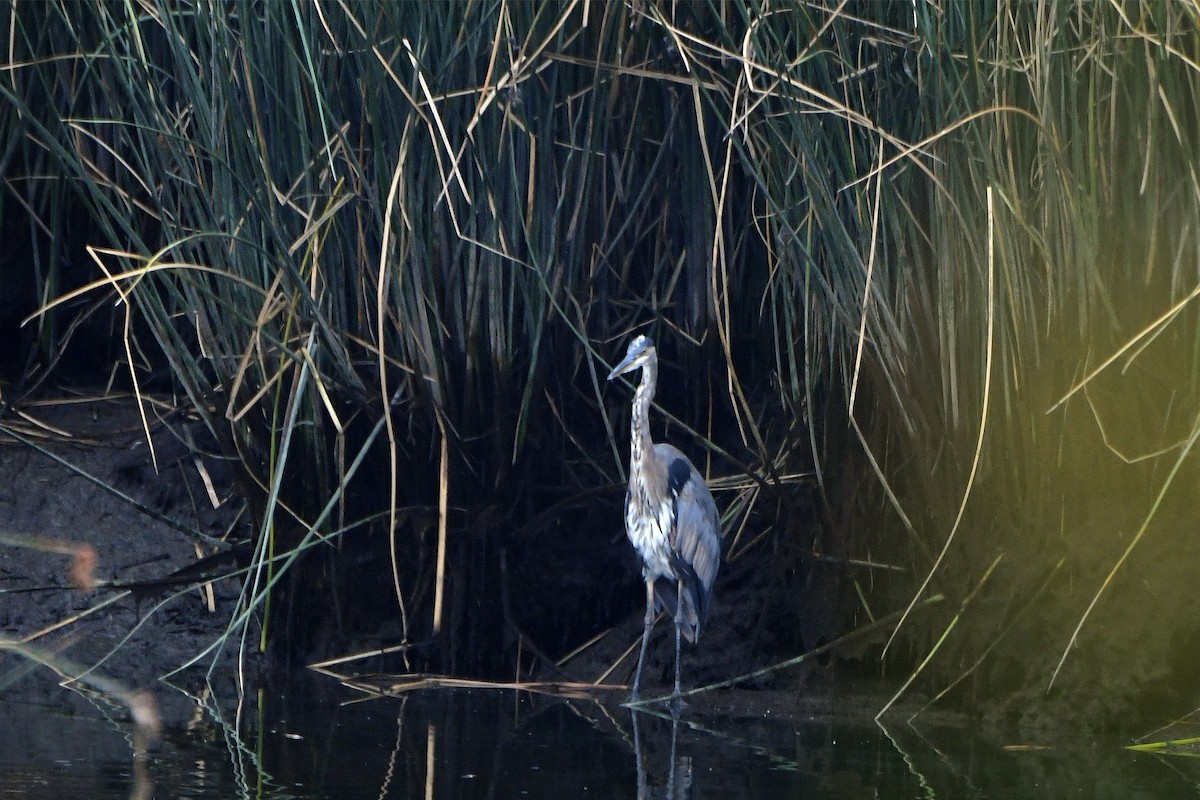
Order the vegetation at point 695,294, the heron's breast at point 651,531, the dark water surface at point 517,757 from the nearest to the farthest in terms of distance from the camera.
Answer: the dark water surface at point 517,757 → the vegetation at point 695,294 → the heron's breast at point 651,531

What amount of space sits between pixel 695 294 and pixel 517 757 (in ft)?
5.22

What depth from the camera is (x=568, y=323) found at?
3998 millimetres

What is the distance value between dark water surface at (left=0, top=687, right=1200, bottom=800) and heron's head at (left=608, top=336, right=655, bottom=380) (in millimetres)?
896

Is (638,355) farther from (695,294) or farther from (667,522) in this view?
(667,522)

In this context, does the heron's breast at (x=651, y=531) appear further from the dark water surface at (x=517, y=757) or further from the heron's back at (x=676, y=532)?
the dark water surface at (x=517, y=757)

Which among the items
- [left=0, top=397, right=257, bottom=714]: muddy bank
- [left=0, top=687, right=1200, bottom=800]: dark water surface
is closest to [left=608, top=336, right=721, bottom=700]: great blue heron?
[left=0, top=687, right=1200, bottom=800]: dark water surface

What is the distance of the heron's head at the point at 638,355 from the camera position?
420 centimetres

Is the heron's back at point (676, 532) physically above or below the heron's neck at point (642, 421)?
below

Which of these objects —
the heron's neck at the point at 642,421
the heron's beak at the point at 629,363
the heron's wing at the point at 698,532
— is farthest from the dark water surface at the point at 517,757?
the heron's beak at the point at 629,363

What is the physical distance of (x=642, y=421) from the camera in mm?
4379

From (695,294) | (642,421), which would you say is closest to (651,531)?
(642,421)

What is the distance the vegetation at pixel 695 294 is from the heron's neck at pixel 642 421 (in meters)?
0.14

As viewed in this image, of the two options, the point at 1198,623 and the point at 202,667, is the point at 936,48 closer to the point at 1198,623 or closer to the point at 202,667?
the point at 1198,623

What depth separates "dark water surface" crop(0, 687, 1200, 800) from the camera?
3.02 m
